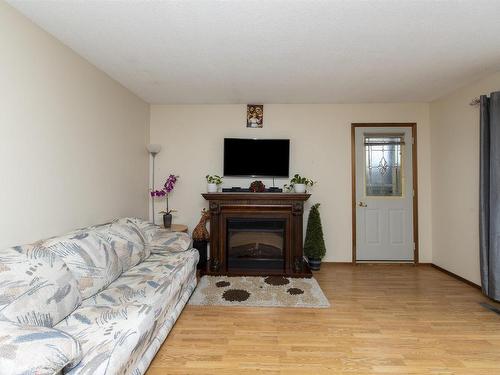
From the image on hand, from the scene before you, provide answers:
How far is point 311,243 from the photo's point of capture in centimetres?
383

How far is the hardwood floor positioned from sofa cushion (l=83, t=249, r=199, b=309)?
0.39m

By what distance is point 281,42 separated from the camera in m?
2.30

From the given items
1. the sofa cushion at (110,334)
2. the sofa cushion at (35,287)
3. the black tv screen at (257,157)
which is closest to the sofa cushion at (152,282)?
the sofa cushion at (110,334)

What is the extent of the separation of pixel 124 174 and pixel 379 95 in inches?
140

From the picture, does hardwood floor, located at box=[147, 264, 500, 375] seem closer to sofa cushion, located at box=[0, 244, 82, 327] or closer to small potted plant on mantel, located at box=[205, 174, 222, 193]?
sofa cushion, located at box=[0, 244, 82, 327]

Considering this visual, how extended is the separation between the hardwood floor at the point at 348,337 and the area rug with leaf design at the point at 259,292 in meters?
0.13

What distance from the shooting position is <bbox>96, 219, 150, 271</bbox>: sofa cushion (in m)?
2.43

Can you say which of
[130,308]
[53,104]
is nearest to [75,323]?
[130,308]

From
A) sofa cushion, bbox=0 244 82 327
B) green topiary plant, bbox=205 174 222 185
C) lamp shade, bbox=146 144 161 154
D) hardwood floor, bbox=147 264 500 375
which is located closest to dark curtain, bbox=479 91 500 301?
hardwood floor, bbox=147 264 500 375

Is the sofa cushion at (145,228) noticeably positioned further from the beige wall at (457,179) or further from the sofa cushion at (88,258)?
the beige wall at (457,179)

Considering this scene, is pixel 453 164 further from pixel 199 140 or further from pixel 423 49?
pixel 199 140

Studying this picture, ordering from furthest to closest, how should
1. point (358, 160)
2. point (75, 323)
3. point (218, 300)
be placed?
1. point (358, 160)
2. point (218, 300)
3. point (75, 323)

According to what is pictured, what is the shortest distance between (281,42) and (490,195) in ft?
8.52

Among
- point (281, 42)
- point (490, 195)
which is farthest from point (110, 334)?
point (490, 195)
